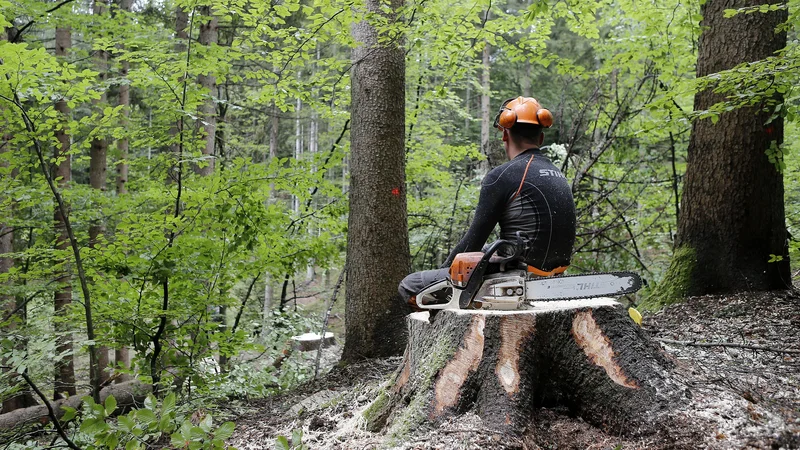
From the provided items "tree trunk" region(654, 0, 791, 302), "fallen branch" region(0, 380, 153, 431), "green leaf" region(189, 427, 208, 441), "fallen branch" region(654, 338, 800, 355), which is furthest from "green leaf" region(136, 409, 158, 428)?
"tree trunk" region(654, 0, 791, 302)

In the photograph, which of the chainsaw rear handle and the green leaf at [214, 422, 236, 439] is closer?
the green leaf at [214, 422, 236, 439]

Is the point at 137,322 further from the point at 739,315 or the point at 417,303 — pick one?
the point at 739,315

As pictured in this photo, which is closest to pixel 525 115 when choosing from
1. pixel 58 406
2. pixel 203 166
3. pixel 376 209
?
pixel 376 209

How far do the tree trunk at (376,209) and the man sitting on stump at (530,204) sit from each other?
6.35ft

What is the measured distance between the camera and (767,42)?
482 centimetres

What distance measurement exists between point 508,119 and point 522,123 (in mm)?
87

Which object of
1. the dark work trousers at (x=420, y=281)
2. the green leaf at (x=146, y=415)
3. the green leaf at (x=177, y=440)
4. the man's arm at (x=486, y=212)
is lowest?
the green leaf at (x=177, y=440)

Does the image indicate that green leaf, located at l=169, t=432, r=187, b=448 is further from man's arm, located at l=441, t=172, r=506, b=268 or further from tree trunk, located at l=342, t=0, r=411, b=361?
tree trunk, located at l=342, t=0, r=411, b=361

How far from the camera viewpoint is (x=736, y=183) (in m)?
4.94

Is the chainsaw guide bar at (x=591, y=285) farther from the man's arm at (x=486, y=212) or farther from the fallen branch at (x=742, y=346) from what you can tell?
the fallen branch at (x=742, y=346)

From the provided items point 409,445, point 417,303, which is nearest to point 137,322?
point 417,303

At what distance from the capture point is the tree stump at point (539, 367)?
101 inches

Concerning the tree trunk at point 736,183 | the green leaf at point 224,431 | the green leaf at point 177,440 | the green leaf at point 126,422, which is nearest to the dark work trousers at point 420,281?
the green leaf at point 224,431

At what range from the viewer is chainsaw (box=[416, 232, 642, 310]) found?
2.63 metres
